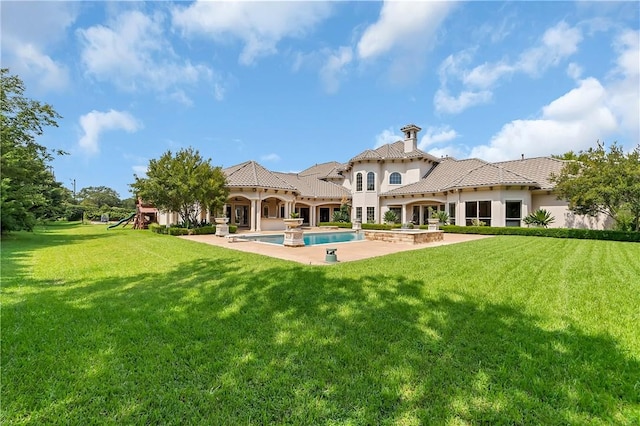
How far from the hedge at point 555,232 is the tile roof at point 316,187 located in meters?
13.4

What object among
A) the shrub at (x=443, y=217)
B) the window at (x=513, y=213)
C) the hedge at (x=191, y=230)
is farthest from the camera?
the shrub at (x=443, y=217)

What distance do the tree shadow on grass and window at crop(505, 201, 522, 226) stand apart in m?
21.0

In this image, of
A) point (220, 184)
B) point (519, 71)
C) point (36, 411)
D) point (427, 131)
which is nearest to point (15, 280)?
point (36, 411)

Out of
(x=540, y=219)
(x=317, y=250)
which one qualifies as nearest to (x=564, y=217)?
(x=540, y=219)

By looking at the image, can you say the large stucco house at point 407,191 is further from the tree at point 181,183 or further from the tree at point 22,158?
the tree at point 22,158

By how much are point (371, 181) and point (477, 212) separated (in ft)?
35.0

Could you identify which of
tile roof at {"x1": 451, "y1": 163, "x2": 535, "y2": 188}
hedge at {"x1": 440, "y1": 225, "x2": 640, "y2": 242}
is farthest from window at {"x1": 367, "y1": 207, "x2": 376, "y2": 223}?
tile roof at {"x1": 451, "y1": 163, "x2": 535, "y2": 188}

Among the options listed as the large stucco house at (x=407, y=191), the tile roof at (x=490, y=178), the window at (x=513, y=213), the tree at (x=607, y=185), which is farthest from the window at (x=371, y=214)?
the tree at (x=607, y=185)

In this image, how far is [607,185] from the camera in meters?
16.6

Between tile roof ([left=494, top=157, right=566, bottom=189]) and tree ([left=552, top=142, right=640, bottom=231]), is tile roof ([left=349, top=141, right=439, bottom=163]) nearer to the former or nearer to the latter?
tile roof ([left=494, top=157, right=566, bottom=189])

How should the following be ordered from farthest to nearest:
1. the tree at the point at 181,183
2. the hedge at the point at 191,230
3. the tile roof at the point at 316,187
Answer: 1. the tile roof at the point at 316,187
2. the hedge at the point at 191,230
3. the tree at the point at 181,183

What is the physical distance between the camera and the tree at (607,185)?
52.9 feet

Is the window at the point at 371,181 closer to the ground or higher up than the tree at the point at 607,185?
higher up

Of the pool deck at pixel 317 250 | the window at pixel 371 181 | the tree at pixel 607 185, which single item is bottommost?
the pool deck at pixel 317 250
